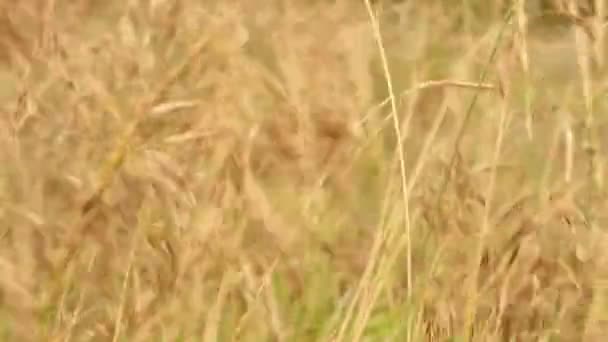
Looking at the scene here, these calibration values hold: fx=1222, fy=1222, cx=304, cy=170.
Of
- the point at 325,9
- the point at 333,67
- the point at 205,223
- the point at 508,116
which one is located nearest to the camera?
the point at 205,223

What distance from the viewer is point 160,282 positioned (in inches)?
38.7

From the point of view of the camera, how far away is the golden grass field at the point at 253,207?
0.94 meters

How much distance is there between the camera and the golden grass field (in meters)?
0.94

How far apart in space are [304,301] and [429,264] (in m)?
0.15

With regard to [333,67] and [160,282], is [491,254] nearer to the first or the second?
[160,282]

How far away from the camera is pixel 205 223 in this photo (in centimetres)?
95

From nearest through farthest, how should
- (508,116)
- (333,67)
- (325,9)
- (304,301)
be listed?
(508,116) < (304,301) < (333,67) < (325,9)

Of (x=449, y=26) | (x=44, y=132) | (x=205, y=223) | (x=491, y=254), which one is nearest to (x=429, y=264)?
(x=491, y=254)

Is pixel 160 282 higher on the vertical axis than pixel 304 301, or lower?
higher

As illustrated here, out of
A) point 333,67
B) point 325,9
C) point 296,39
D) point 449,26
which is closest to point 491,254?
point 333,67

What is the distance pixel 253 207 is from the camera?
1.05 meters

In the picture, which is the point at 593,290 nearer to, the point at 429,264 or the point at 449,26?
the point at 429,264

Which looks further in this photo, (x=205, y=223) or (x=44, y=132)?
(x=44, y=132)

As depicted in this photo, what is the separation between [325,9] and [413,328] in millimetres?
1015
